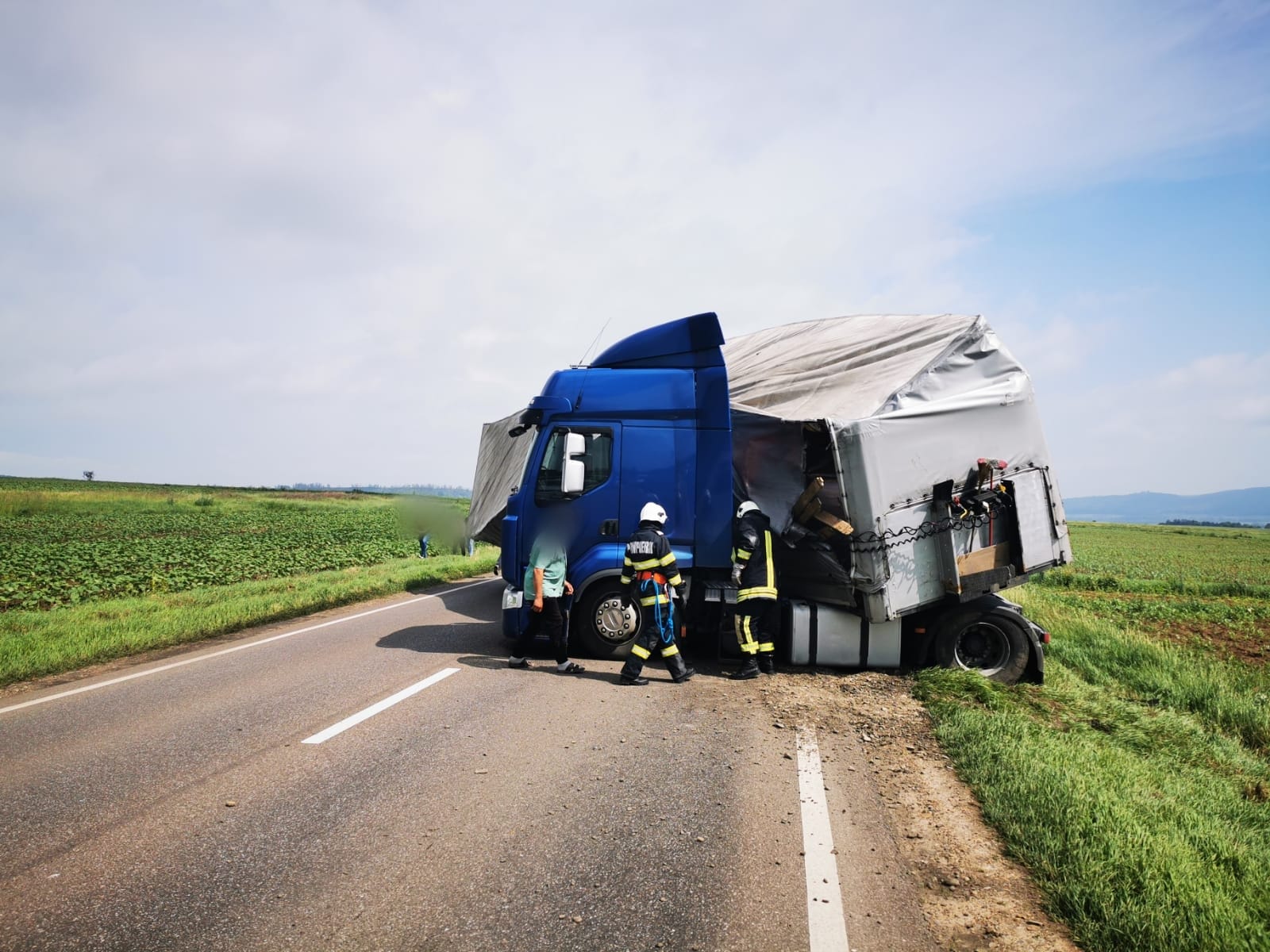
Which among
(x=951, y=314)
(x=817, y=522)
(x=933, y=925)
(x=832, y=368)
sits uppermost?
(x=951, y=314)

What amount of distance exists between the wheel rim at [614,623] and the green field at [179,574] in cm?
601

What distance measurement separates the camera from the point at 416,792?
431 centimetres

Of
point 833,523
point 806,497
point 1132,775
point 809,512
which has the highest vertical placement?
point 806,497

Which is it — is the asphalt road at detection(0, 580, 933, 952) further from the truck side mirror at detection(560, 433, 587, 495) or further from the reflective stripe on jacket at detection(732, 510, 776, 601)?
the truck side mirror at detection(560, 433, 587, 495)

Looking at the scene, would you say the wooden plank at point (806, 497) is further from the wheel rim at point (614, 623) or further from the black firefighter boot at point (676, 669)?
the wheel rim at point (614, 623)

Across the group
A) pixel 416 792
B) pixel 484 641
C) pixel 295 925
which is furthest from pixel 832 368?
pixel 295 925

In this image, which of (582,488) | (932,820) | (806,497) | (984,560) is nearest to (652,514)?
(582,488)

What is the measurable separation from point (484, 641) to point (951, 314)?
7.11m

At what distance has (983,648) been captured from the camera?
24.8 feet

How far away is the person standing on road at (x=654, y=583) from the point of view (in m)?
7.11

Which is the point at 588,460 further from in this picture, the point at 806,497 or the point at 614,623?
the point at 806,497

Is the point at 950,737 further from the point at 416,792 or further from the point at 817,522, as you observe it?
the point at 416,792

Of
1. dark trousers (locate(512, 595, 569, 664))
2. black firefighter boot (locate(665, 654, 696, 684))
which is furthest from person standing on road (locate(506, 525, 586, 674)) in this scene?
black firefighter boot (locate(665, 654, 696, 684))

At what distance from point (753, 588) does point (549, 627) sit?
2246 mm
